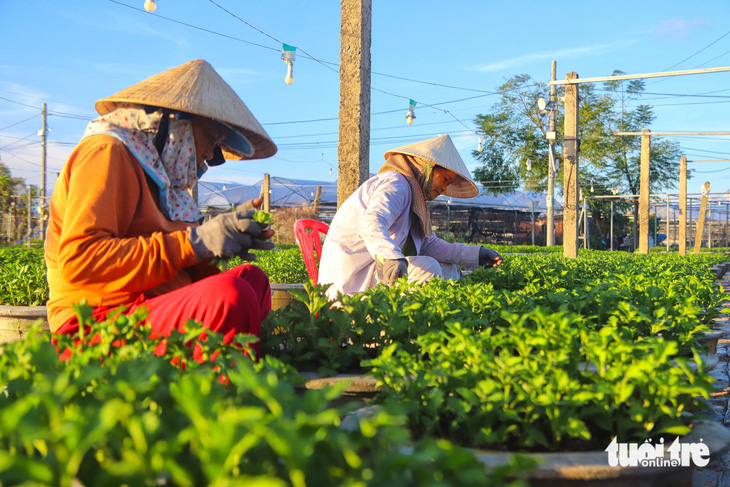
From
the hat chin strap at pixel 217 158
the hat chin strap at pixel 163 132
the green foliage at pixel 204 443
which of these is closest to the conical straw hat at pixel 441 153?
the hat chin strap at pixel 217 158

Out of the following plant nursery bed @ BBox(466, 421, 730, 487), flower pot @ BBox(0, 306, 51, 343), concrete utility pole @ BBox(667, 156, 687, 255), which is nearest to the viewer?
plant nursery bed @ BBox(466, 421, 730, 487)

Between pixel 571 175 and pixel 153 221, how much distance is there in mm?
11933

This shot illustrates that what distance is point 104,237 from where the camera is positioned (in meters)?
2.30

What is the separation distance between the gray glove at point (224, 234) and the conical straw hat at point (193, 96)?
565mm

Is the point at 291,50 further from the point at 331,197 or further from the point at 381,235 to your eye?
the point at 331,197

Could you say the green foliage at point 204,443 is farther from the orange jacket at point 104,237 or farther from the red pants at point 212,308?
the orange jacket at point 104,237

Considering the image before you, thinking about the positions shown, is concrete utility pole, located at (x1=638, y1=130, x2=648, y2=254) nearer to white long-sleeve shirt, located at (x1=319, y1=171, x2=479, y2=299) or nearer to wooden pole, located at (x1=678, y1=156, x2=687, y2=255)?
wooden pole, located at (x1=678, y1=156, x2=687, y2=255)

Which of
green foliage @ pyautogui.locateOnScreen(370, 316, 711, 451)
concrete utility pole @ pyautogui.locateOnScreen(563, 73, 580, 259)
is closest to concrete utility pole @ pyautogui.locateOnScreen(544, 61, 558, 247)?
concrete utility pole @ pyautogui.locateOnScreen(563, 73, 580, 259)

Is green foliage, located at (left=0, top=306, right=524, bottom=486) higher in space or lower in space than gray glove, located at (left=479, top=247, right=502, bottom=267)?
lower

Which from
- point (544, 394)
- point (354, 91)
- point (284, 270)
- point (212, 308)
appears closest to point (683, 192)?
point (354, 91)

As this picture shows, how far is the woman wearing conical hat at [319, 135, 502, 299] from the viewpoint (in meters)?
4.25

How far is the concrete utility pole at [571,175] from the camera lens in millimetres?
13023

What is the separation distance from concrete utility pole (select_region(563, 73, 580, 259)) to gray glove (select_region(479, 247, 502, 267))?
8031mm

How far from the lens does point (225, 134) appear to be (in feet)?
9.76
